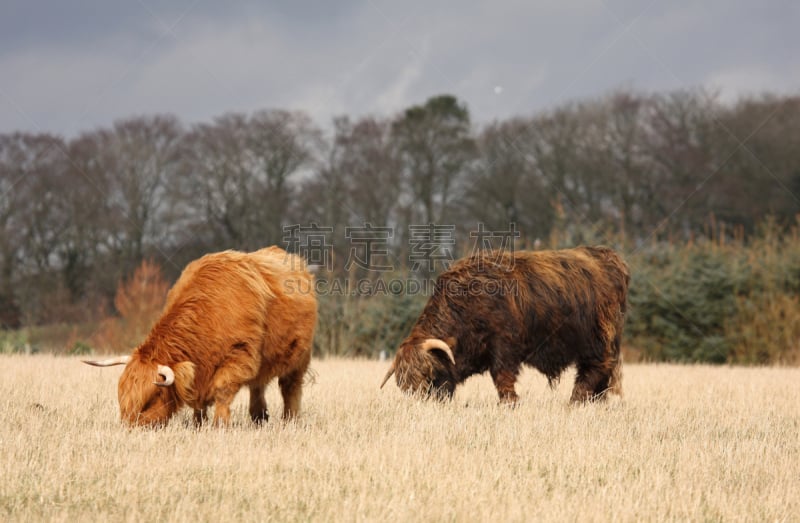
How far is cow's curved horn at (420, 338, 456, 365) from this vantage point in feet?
29.8

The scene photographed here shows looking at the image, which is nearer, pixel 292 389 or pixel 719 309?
pixel 292 389

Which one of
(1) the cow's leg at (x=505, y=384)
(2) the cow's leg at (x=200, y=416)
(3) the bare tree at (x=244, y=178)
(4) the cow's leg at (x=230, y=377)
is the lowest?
(2) the cow's leg at (x=200, y=416)

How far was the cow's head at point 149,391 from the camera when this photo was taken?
684 cm

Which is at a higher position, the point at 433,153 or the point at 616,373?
the point at 433,153

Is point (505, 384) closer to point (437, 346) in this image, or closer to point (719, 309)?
point (437, 346)

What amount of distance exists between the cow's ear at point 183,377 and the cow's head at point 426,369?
2.79 metres

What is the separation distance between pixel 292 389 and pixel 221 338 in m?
1.40

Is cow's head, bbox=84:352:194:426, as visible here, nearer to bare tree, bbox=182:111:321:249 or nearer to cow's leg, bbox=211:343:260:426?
cow's leg, bbox=211:343:260:426

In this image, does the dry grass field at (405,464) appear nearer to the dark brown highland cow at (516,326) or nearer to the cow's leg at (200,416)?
the cow's leg at (200,416)

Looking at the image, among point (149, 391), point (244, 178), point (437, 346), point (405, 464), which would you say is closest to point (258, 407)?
point (149, 391)

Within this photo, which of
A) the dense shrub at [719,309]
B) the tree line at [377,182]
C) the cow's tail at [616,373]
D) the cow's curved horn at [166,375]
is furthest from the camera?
the tree line at [377,182]

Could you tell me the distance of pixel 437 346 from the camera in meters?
9.11

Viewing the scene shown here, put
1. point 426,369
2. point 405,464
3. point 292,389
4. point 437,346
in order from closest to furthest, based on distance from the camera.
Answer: point 405,464
point 292,389
point 437,346
point 426,369

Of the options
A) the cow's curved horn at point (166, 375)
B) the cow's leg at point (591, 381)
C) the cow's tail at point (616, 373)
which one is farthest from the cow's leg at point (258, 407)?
the cow's tail at point (616, 373)
